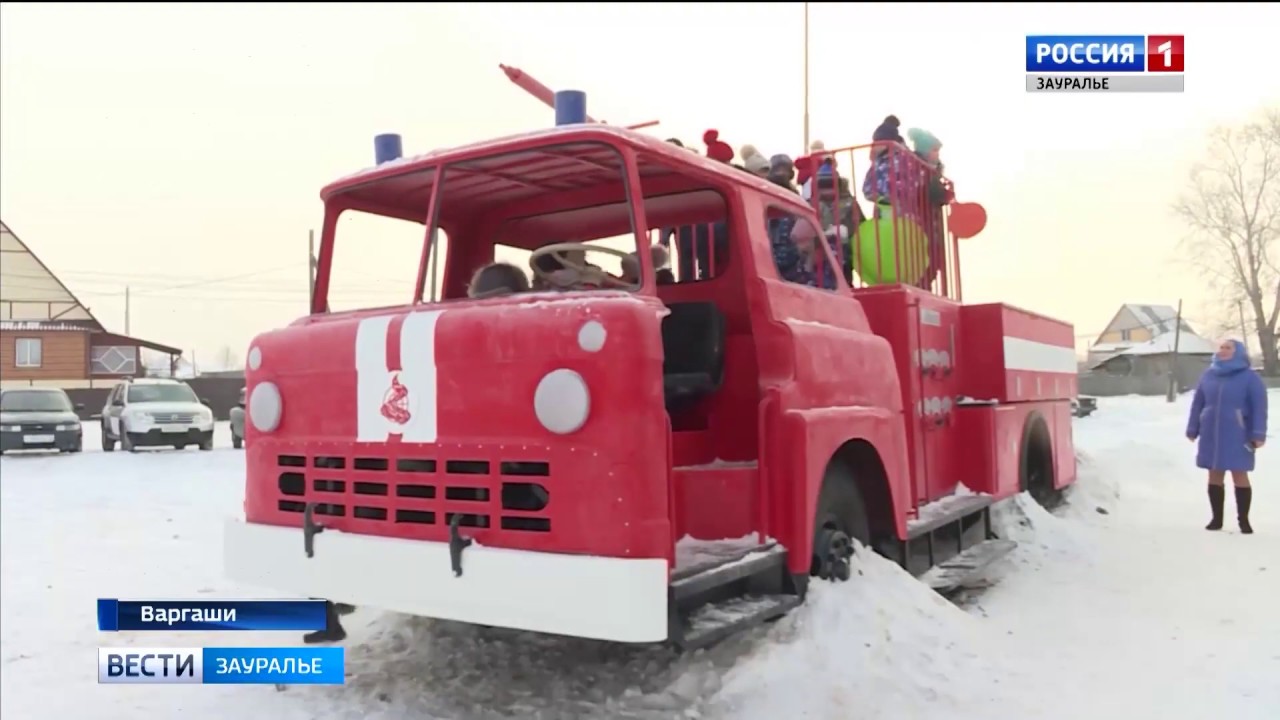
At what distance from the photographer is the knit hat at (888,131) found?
579 centimetres

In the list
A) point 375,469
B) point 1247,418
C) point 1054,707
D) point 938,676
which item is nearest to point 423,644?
point 375,469

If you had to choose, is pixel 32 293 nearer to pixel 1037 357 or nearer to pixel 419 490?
pixel 419 490

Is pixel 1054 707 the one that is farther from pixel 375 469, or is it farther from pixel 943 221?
pixel 943 221

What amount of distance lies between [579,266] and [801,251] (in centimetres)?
122

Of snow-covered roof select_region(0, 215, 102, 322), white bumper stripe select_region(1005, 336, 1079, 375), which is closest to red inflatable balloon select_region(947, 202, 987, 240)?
white bumper stripe select_region(1005, 336, 1079, 375)

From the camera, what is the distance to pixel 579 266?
3963 millimetres

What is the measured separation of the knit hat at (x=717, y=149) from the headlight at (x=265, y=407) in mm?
2325

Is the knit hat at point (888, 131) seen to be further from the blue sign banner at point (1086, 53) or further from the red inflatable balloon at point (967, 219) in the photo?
the blue sign banner at point (1086, 53)

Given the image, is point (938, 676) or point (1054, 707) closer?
point (1054, 707)

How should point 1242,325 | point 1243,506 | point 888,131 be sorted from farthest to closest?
point 888,131 < point 1243,506 < point 1242,325

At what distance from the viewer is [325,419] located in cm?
372

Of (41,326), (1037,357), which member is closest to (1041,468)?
(1037,357)

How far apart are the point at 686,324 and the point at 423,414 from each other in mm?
1286

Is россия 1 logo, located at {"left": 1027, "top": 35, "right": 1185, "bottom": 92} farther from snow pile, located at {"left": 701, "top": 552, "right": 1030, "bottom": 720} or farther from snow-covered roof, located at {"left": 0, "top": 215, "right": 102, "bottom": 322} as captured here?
snow-covered roof, located at {"left": 0, "top": 215, "right": 102, "bottom": 322}
